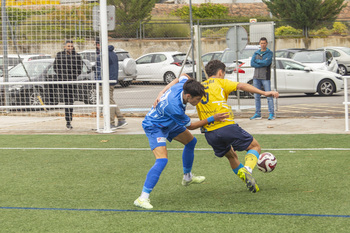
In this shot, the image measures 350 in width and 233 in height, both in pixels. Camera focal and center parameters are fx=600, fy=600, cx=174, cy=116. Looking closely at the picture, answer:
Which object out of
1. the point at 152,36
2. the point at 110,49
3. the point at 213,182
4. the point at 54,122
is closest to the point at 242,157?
the point at 213,182

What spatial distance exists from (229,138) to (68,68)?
292 inches

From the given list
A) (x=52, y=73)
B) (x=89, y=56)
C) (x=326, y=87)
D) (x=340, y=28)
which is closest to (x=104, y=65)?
(x=89, y=56)

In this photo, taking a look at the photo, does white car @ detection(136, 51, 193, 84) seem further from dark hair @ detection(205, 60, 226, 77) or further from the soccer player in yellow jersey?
the soccer player in yellow jersey

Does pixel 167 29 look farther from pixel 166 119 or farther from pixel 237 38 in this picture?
pixel 166 119

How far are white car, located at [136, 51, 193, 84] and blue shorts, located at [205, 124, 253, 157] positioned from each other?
1896 centimetres

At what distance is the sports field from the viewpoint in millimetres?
5793

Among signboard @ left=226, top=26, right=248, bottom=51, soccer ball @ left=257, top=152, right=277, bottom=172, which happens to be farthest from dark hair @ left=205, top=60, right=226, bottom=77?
signboard @ left=226, top=26, right=248, bottom=51

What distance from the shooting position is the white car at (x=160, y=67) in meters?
26.3

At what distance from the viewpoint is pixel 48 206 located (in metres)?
6.65

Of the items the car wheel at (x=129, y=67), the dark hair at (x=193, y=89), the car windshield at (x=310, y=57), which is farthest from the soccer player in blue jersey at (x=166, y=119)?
the car windshield at (x=310, y=57)

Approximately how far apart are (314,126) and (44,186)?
685cm

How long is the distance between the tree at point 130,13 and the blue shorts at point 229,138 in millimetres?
28032

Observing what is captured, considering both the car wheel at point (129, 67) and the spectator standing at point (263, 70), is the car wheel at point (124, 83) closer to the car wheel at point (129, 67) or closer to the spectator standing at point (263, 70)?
the car wheel at point (129, 67)

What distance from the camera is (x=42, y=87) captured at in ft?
54.6
